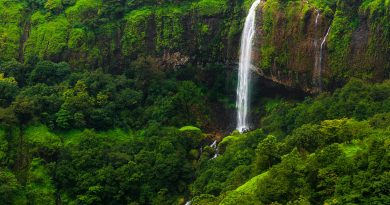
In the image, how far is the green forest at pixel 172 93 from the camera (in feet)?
90.0

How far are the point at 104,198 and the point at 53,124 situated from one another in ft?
18.4

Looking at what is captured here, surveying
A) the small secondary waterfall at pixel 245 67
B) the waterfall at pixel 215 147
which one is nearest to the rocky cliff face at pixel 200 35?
the small secondary waterfall at pixel 245 67

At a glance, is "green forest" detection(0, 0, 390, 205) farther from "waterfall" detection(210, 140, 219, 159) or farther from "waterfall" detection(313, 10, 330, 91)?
"waterfall" detection(210, 140, 219, 159)

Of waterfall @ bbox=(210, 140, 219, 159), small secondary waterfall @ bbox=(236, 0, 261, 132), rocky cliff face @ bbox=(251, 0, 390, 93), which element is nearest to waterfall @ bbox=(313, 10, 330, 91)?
rocky cliff face @ bbox=(251, 0, 390, 93)

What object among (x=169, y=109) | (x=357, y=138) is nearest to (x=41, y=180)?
(x=169, y=109)

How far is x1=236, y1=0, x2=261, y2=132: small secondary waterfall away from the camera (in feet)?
116

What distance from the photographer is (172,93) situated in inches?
1414

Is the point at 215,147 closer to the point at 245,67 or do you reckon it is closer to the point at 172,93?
the point at 172,93

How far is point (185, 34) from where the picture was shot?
37938 mm

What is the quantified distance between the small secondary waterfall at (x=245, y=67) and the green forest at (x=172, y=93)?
0.39 metres

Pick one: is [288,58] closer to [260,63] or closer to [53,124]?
[260,63]

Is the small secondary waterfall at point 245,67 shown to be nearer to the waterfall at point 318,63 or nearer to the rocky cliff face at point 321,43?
the rocky cliff face at point 321,43

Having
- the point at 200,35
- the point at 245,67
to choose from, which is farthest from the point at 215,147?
the point at 200,35

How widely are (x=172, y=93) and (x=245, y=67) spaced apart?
459 centimetres
